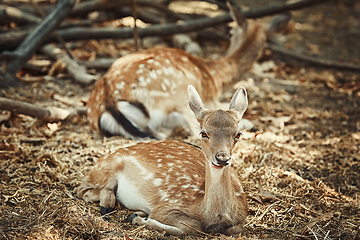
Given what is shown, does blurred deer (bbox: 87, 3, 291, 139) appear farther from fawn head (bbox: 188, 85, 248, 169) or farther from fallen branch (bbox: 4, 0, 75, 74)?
fawn head (bbox: 188, 85, 248, 169)

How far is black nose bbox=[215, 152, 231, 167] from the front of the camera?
254 cm

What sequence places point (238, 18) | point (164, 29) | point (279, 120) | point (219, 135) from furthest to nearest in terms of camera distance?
1. point (164, 29)
2. point (238, 18)
3. point (279, 120)
4. point (219, 135)

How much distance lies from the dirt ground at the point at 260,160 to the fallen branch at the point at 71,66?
0.12 meters

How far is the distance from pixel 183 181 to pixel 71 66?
3134 mm

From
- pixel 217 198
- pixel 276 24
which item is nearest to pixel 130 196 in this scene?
pixel 217 198

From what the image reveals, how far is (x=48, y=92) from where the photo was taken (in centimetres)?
520

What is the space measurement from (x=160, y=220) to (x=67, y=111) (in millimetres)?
2060

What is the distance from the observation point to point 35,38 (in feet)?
17.2

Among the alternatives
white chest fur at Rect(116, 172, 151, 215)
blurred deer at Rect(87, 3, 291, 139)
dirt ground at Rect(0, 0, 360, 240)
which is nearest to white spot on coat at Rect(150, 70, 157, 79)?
blurred deer at Rect(87, 3, 291, 139)

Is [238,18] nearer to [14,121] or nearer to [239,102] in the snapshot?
[239,102]

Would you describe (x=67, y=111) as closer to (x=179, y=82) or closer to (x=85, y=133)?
(x=85, y=133)

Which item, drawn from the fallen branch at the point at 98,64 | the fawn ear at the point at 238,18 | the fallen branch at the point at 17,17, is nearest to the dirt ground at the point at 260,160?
the fallen branch at the point at 98,64

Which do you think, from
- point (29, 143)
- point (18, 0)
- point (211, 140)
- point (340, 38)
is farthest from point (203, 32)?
point (211, 140)

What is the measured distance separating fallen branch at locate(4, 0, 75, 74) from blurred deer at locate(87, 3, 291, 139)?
44.9 inches
